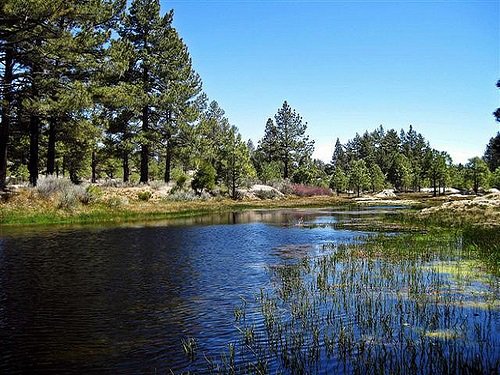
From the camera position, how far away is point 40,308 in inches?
458

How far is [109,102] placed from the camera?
3906cm

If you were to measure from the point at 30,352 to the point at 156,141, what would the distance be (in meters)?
47.5

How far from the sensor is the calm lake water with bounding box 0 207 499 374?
8.46m

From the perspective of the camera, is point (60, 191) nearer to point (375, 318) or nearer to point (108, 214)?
point (108, 214)

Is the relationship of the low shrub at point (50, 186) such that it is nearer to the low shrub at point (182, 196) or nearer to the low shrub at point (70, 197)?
the low shrub at point (70, 197)

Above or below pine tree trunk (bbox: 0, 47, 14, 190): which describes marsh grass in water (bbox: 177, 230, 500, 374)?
below

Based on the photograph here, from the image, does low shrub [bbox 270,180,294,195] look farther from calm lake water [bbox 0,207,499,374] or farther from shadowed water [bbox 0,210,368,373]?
calm lake water [bbox 0,207,499,374]

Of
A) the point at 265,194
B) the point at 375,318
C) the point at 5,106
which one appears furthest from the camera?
the point at 265,194

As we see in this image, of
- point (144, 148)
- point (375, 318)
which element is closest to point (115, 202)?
point (144, 148)

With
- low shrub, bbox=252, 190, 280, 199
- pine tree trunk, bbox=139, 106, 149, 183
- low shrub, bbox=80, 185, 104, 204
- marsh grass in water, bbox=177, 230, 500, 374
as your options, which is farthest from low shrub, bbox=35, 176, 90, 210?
low shrub, bbox=252, 190, 280, 199

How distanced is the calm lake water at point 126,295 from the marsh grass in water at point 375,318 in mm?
512

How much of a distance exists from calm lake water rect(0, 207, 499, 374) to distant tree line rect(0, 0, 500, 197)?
1396 centimetres

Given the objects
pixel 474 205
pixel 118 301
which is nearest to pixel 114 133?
pixel 474 205

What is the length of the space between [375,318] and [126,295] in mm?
7185
